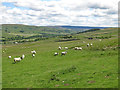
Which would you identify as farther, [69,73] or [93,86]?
[69,73]

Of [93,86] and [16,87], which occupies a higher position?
[93,86]

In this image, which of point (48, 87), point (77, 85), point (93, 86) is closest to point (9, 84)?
point (48, 87)

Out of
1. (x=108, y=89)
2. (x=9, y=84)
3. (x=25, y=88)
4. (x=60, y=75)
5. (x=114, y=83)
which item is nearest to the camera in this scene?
(x=108, y=89)

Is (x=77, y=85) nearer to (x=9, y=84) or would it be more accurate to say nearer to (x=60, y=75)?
(x=60, y=75)

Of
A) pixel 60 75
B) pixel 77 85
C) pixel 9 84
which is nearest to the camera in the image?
pixel 77 85

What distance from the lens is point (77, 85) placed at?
23953mm

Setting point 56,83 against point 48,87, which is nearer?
point 48,87

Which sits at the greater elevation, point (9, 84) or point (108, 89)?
point (108, 89)

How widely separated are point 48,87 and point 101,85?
9.27 metres

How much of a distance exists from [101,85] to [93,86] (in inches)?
49.3

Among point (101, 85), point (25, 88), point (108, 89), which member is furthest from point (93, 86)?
point (25, 88)

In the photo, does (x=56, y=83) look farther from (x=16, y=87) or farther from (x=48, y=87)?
(x=16, y=87)

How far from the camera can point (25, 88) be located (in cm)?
2603

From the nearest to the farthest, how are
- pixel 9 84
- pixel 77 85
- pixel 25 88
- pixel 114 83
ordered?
pixel 114 83 → pixel 77 85 → pixel 25 88 → pixel 9 84
